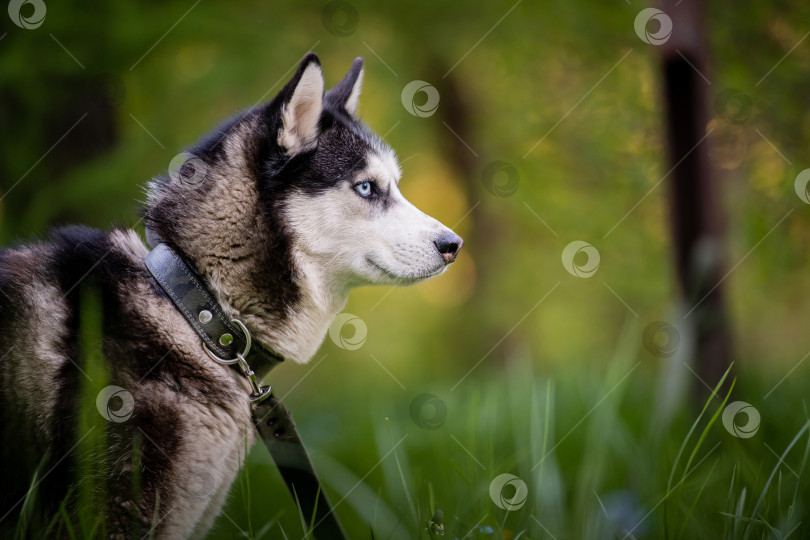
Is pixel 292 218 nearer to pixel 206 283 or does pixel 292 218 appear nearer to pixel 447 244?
pixel 206 283

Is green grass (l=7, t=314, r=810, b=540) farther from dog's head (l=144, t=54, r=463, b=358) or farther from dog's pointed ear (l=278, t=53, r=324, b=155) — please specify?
dog's pointed ear (l=278, t=53, r=324, b=155)

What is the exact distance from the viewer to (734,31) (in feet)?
13.6

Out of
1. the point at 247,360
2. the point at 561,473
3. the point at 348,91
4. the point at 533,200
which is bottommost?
the point at 247,360

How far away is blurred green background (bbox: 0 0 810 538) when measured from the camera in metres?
2.32

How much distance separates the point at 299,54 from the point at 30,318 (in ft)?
13.7

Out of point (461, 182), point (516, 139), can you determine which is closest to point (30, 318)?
point (516, 139)

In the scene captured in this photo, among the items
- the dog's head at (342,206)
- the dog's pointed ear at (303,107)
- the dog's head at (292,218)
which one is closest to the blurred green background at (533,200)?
the dog's head at (292,218)

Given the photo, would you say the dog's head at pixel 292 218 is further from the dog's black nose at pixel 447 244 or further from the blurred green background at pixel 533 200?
the blurred green background at pixel 533 200

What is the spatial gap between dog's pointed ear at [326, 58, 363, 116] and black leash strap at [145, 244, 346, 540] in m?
1.02

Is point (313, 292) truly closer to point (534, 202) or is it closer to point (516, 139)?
point (534, 202)

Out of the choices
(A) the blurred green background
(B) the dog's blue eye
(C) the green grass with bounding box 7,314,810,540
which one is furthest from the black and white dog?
(A) the blurred green background

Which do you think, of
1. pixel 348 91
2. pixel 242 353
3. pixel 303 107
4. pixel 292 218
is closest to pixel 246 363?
pixel 242 353

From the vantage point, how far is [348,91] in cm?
265

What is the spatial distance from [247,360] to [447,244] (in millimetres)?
881
